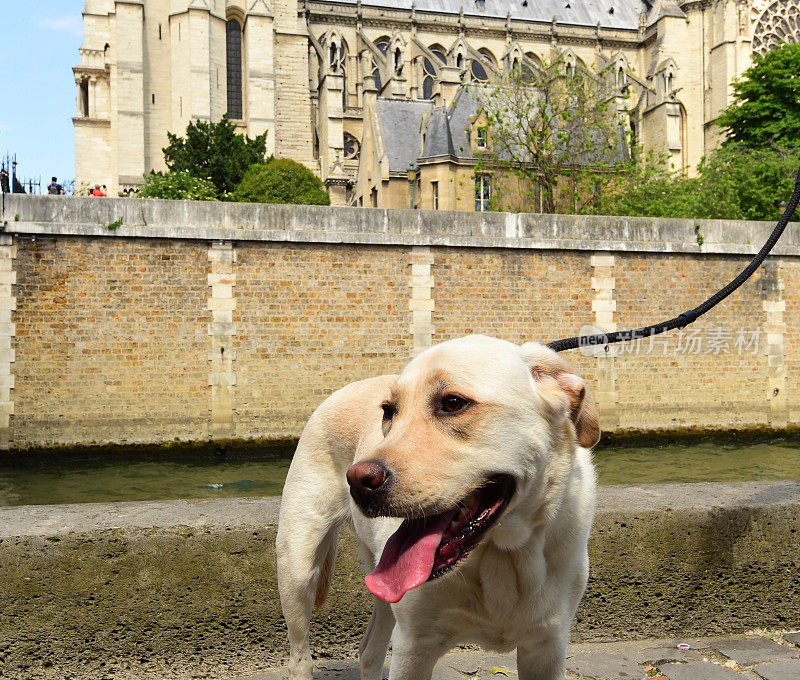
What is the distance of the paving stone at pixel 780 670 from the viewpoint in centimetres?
262

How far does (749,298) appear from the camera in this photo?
1497 centimetres

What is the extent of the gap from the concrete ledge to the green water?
7.90 metres

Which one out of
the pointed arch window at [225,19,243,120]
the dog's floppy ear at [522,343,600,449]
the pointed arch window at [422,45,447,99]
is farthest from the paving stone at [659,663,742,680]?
the pointed arch window at [422,45,447,99]

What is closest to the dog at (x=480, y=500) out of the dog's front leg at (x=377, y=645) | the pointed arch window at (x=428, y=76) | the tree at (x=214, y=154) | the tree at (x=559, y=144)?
the dog's front leg at (x=377, y=645)

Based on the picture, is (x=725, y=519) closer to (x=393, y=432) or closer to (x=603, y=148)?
(x=393, y=432)

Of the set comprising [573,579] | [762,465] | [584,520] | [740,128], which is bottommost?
[762,465]

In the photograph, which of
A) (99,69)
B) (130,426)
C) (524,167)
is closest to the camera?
(130,426)

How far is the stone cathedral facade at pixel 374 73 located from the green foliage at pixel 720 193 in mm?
5585

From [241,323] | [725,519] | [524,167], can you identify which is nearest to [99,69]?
[524,167]

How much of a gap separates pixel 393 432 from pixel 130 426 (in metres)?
Answer: 11.7

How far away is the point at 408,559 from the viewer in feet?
5.17

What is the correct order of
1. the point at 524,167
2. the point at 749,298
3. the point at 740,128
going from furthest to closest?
1. the point at 740,128
2. the point at 524,167
3. the point at 749,298

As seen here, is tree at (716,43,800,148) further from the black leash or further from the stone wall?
the black leash

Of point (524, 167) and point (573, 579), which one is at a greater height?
point (524, 167)
